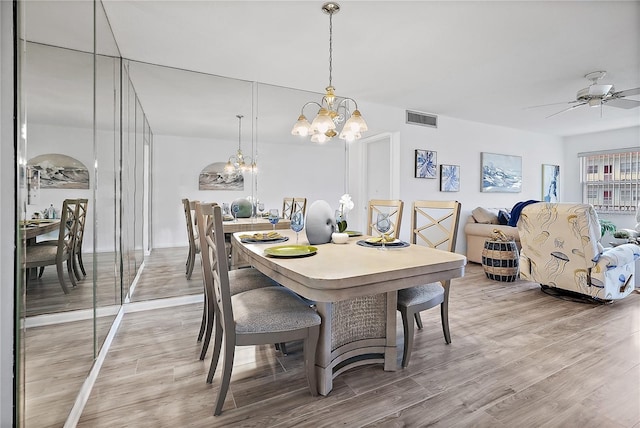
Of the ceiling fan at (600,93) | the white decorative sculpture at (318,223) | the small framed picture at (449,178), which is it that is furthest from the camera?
the small framed picture at (449,178)

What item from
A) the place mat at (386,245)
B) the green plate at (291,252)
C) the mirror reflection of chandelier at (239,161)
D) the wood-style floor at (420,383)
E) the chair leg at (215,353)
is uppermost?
the mirror reflection of chandelier at (239,161)

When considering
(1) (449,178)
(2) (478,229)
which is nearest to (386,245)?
(2) (478,229)

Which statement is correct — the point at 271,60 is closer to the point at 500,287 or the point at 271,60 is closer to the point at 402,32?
the point at 402,32

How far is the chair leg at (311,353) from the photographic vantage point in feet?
5.11

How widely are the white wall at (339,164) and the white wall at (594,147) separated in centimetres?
21

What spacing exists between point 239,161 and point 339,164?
1.42 m

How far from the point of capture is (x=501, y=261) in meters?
3.94

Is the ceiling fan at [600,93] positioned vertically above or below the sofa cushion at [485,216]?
above

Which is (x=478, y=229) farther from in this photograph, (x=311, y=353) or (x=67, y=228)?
(x=67, y=228)

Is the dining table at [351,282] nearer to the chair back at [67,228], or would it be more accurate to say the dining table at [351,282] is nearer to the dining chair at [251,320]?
the dining chair at [251,320]

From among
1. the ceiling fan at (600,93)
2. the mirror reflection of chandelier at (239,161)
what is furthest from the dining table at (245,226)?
the ceiling fan at (600,93)

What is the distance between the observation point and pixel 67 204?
1407 mm

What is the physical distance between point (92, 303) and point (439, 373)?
2142mm

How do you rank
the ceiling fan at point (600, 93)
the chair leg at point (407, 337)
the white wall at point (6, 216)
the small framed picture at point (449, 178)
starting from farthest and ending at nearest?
the small framed picture at point (449, 178)
the ceiling fan at point (600, 93)
the chair leg at point (407, 337)
the white wall at point (6, 216)
